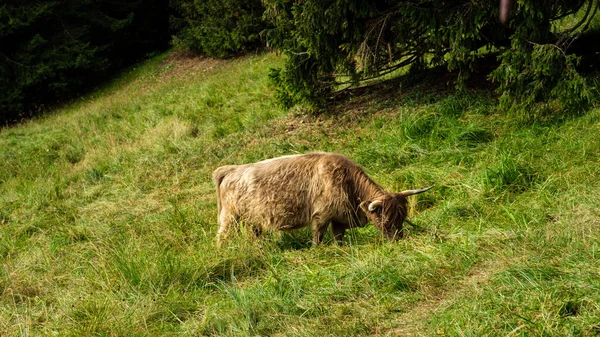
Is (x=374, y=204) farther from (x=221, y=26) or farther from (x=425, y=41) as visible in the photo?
(x=221, y=26)

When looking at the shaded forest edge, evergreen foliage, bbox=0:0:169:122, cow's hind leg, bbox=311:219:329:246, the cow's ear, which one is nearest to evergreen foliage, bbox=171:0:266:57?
evergreen foliage, bbox=0:0:169:122

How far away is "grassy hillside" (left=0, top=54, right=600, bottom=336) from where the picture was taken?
4.68 metres

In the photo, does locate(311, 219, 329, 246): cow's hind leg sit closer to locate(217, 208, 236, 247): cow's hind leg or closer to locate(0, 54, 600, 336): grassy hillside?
locate(0, 54, 600, 336): grassy hillside

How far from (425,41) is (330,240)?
17.9ft

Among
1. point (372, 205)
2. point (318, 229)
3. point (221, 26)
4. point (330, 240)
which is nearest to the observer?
point (372, 205)

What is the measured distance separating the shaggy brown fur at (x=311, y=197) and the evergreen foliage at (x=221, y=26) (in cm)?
1652

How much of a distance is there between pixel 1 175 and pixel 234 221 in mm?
9657

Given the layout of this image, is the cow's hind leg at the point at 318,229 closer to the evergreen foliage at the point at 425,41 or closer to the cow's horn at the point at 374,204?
the cow's horn at the point at 374,204

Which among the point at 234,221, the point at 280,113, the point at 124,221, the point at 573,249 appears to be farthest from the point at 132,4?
the point at 573,249

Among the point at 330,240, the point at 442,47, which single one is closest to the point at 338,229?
the point at 330,240

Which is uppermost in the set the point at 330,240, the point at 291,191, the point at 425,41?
the point at 425,41

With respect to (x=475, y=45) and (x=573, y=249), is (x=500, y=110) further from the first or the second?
(x=573, y=249)

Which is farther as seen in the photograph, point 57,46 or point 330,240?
point 57,46

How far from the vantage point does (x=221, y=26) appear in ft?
83.5
